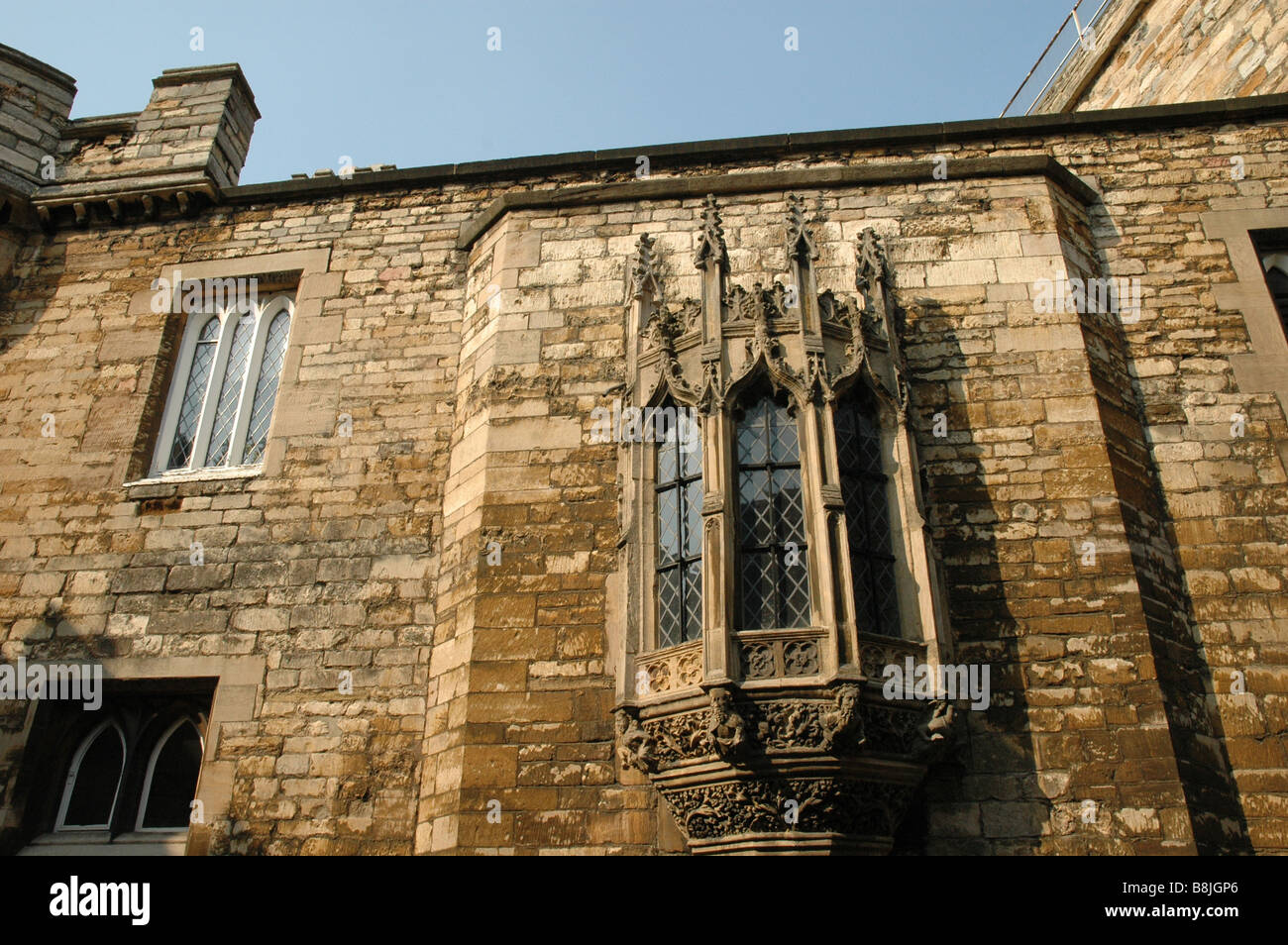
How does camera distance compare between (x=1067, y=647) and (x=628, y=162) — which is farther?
(x=628, y=162)

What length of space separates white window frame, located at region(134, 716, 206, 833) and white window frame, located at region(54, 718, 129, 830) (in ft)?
0.57

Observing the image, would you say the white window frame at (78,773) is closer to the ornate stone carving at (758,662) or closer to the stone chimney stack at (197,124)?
the ornate stone carving at (758,662)

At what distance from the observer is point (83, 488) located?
9359 millimetres

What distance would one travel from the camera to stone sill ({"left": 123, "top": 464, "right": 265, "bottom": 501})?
29.8 feet

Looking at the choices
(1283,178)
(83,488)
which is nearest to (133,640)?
Result: (83,488)

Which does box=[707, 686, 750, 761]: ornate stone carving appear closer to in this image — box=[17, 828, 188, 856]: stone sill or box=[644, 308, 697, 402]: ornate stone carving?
box=[644, 308, 697, 402]: ornate stone carving

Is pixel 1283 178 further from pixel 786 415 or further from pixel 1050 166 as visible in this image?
pixel 786 415

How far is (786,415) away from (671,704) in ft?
7.24

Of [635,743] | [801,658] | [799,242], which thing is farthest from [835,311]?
[635,743]

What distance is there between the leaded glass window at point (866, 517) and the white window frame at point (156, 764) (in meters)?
5.11

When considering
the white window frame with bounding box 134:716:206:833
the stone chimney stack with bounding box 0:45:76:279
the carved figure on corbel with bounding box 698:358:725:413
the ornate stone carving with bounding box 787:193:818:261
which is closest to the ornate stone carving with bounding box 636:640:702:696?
the carved figure on corbel with bounding box 698:358:725:413

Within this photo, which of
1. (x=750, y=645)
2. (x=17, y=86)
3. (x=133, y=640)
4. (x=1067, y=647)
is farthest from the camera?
(x=17, y=86)

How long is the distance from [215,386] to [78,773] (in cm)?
360

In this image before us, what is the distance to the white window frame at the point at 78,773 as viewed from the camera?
8148 millimetres
